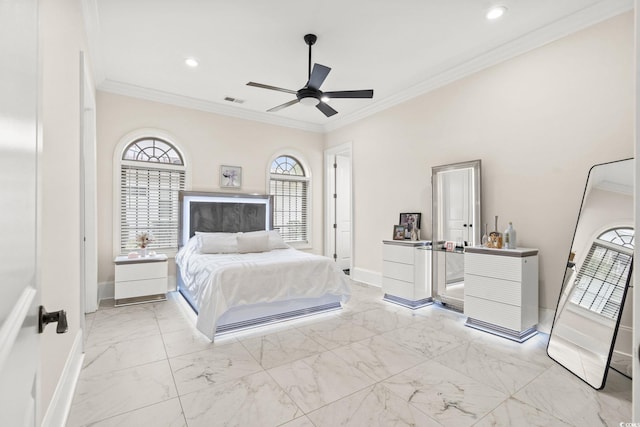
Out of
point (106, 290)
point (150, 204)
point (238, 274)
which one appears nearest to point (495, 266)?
point (238, 274)

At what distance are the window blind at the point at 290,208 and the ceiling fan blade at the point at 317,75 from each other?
281cm

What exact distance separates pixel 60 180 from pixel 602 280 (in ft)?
13.3

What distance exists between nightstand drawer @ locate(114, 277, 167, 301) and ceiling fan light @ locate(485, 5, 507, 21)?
482 cm

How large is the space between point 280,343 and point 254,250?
1777mm

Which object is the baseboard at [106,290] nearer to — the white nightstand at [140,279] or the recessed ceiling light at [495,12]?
the white nightstand at [140,279]

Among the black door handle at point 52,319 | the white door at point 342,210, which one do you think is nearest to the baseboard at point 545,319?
the white door at point 342,210

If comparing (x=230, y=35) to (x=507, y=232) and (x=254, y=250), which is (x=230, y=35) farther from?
(x=507, y=232)

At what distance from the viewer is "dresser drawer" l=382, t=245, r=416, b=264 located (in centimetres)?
409

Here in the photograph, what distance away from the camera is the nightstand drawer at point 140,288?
3.98m

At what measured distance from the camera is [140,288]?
4.10m

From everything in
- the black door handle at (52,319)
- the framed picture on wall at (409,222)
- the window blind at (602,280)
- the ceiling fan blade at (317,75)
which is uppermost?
the ceiling fan blade at (317,75)

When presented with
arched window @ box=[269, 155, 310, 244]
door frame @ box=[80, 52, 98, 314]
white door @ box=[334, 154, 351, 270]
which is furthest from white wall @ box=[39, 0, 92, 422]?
white door @ box=[334, 154, 351, 270]

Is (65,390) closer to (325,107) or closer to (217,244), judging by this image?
(217,244)

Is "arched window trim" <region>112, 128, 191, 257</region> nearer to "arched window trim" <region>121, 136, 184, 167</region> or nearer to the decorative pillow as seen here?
"arched window trim" <region>121, 136, 184, 167</region>
